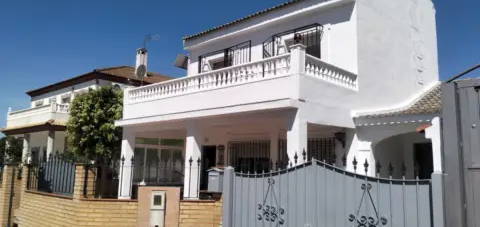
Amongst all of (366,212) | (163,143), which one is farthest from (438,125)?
(163,143)

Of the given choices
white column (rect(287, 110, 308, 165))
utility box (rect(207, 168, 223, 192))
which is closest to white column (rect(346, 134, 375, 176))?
white column (rect(287, 110, 308, 165))

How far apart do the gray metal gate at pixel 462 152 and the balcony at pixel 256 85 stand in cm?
514

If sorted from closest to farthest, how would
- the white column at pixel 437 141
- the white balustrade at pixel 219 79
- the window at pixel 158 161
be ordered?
the white column at pixel 437 141 < the white balustrade at pixel 219 79 < the window at pixel 158 161

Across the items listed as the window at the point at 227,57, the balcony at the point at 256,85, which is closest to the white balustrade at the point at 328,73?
the balcony at the point at 256,85

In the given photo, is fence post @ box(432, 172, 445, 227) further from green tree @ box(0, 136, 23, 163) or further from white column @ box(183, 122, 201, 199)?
green tree @ box(0, 136, 23, 163)

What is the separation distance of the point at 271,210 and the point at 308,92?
4.30 meters

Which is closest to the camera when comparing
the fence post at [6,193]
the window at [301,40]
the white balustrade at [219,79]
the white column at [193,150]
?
the white balustrade at [219,79]

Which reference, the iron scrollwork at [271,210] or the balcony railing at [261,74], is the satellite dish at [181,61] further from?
the iron scrollwork at [271,210]

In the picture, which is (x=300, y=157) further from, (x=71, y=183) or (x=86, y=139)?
(x=86, y=139)

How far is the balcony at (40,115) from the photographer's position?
2523cm

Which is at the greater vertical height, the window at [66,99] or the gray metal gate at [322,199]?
the window at [66,99]

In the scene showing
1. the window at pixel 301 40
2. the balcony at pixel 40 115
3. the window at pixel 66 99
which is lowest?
the balcony at pixel 40 115

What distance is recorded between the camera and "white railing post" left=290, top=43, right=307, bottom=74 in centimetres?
1001

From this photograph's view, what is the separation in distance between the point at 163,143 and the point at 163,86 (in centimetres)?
744
